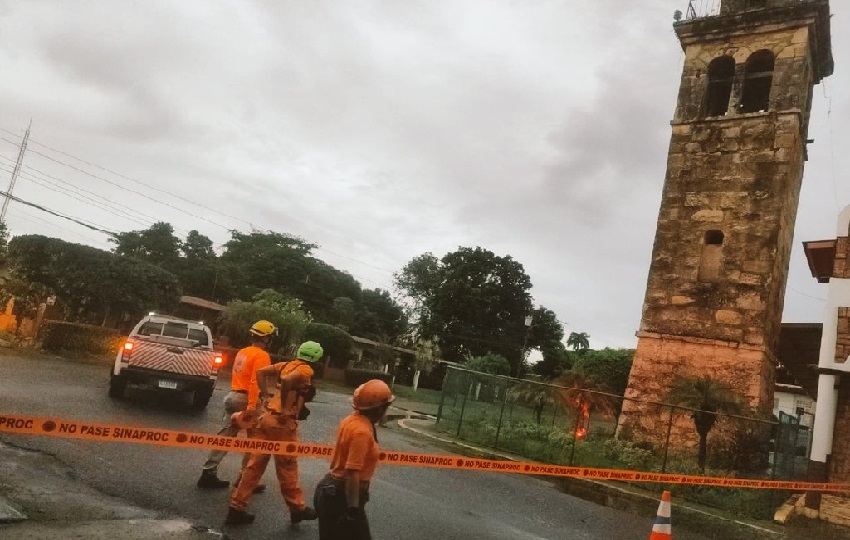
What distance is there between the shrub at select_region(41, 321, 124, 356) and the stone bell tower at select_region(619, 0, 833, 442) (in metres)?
17.7

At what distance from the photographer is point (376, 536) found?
5.41 metres

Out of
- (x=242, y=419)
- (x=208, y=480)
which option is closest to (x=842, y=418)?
(x=242, y=419)

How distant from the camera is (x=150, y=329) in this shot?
12.6 meters

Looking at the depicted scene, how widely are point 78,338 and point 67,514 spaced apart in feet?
56.9

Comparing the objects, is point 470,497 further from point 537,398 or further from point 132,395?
point 537,398

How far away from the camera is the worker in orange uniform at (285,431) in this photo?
501cm

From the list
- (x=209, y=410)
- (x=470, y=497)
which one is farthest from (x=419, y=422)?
(x=470, y=497)

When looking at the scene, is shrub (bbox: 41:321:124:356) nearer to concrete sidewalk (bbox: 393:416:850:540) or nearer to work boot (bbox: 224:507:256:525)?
concrete sidewalk (bbox: 393:416:850:540)

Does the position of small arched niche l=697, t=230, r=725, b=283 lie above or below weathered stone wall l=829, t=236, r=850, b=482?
above

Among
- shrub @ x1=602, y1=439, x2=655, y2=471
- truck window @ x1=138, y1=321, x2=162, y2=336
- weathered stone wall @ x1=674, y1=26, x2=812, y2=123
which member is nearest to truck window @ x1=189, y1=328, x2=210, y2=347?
truck window @ x1=138, y1=321, x2=162, y2=336

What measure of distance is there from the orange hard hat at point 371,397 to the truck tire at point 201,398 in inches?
346

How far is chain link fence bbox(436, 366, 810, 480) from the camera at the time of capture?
42.4 ft

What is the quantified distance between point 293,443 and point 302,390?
0.47 metres

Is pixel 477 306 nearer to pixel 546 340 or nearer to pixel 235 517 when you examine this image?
pixel 546 340
